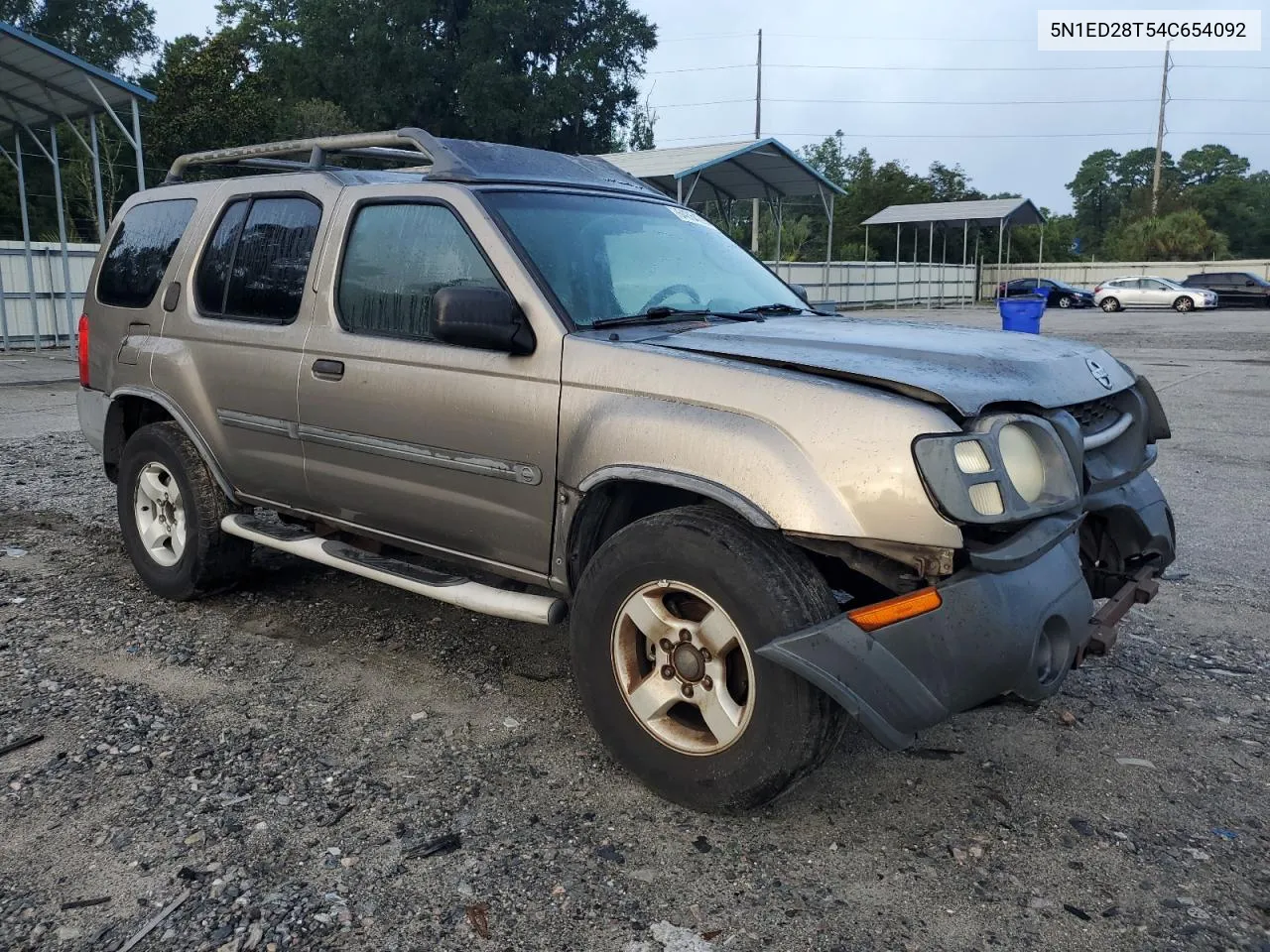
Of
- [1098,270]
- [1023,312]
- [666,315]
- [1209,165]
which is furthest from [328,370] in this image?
[1209,165]

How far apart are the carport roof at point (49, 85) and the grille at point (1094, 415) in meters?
12.6

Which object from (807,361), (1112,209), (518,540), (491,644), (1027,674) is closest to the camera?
(1027,674)

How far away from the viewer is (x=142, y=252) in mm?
5191

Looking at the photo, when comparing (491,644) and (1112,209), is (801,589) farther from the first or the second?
(1112,209)

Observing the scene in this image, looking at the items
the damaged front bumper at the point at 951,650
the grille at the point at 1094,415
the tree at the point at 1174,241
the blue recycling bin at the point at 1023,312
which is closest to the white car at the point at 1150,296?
the tree at the point at 1174,241

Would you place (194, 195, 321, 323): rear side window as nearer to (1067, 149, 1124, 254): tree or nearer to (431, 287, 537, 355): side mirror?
(431, 287, 537, 355): side mirror

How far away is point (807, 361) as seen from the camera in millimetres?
3072

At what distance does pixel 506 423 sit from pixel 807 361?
1058 millimetres

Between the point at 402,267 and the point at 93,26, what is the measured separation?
58.5 metres

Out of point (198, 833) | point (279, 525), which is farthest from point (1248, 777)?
point (279, 525)

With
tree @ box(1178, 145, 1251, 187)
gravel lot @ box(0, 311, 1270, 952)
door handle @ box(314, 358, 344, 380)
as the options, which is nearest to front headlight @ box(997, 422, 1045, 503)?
gravel lot @ box(0, 311, 1270, 952)

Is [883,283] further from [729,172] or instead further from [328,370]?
[328,370]

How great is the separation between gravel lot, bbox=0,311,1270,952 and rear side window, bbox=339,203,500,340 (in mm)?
1384

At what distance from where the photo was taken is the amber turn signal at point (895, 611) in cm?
275
